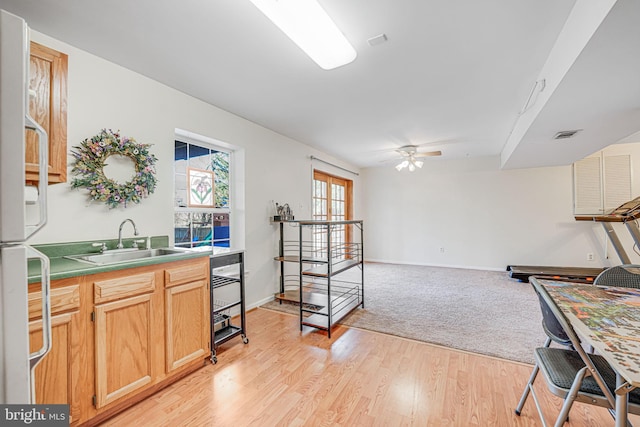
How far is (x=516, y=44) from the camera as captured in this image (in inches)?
74.4

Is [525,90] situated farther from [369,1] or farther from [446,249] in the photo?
[446,249]

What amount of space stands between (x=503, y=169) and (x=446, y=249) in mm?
2059

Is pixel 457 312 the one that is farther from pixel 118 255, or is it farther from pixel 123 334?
pixel 118 255

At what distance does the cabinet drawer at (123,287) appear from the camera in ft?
5.02

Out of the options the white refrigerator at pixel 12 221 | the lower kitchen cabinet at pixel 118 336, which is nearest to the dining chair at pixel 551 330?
the white refrigerator at pixel 12 221

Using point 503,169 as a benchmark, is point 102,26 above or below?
above

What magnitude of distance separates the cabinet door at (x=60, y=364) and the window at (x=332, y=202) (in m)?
3.59

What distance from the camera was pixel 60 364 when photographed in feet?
4.50

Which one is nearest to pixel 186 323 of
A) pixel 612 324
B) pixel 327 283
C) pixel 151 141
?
pixel 327 283

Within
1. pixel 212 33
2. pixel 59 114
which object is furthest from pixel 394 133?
pixel 59 114

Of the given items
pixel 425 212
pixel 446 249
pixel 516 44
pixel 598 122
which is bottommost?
pixel 446 249

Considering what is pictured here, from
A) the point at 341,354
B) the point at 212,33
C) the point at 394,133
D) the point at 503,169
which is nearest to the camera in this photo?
the point at 212,33

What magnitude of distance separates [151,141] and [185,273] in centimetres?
129

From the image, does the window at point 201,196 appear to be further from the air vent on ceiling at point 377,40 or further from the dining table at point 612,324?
the dining table at point 612,324
